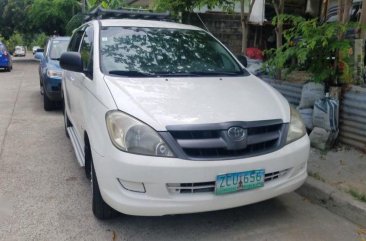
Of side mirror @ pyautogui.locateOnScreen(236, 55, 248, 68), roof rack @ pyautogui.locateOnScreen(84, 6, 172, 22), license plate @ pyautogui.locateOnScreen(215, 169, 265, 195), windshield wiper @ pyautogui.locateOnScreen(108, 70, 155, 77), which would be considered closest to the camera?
license plate @ pyautogui.locateOnScreen(215, 169, 265, 195)

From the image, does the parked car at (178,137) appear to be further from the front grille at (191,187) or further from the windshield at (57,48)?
the windshield at (57,48)

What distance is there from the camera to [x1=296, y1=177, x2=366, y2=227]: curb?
342 centimetres

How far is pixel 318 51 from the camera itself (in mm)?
4898

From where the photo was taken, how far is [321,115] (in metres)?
4.84

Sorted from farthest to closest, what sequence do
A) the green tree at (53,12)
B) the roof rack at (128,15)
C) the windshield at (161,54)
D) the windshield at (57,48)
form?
the green tree at (53,12)
the windshield at (57,48)
the roof rack at (128,15)
the windshield at (161,54)

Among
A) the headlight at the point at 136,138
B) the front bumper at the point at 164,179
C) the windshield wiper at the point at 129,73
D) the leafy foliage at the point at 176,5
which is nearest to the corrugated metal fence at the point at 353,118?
the front bumper at the point at 164,179

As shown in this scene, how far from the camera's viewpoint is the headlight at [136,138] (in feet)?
8.98

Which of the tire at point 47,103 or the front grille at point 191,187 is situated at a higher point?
the front grille at point 191,187

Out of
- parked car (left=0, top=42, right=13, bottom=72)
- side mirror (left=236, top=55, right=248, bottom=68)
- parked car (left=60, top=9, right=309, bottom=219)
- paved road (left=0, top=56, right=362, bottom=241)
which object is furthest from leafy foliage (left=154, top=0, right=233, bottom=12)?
parked car (left=0, top=42, right=13, bottom=72)

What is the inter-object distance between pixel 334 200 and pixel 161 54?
86.4 inches

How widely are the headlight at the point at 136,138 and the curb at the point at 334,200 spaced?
1.82 meters

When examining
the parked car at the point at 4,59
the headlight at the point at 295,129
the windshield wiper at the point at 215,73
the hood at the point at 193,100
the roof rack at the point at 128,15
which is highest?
the roof rack at the point at 128,15

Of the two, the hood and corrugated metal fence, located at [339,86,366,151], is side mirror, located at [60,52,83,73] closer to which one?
the hood

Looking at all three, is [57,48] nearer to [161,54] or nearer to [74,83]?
[74,83]
